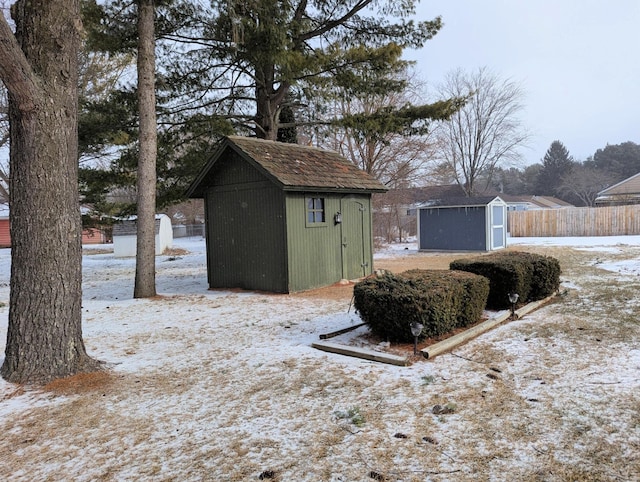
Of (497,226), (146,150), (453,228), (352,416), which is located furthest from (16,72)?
(497,226)

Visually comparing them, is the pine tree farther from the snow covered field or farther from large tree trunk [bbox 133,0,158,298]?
the snow covered field

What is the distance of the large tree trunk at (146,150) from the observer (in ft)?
29.2

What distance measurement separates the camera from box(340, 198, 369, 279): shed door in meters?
10.8

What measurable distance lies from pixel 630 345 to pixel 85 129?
36.8 ft

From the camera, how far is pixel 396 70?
1251 cm

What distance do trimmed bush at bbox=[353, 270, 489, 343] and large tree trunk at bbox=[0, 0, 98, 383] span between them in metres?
3.05

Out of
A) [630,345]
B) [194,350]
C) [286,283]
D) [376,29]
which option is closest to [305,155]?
[286,283]

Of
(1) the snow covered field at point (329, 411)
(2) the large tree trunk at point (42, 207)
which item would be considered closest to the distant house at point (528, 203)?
(1) the snow covered field at point (329, 411)

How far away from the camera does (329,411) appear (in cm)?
342

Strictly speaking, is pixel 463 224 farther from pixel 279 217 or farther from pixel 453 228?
pixel 279 217

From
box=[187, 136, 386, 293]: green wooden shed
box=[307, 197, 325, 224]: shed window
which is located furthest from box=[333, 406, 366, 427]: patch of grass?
box=[307, 197, 325, 224]: shed window

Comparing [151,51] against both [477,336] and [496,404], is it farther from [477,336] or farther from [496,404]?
[496,404]

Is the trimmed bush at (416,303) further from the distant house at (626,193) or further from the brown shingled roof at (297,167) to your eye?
the distant house at (626,193)

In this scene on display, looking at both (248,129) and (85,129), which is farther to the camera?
(248,129)
